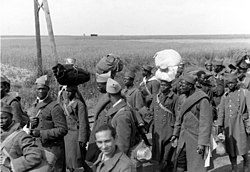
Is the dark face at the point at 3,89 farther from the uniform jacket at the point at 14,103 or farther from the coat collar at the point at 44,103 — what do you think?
the coat collar at the point at 44,103

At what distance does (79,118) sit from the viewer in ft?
16.4

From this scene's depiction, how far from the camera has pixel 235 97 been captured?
230 inches

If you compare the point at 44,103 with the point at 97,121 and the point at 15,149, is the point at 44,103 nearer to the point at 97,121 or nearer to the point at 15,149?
the point at 97,121

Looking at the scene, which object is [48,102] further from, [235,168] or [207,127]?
[235,168]

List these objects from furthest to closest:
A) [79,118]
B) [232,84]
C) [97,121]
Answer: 1. [232,84]
2. [79,118]
3. [97,121]

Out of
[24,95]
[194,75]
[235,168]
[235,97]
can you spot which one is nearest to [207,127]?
[194,75]

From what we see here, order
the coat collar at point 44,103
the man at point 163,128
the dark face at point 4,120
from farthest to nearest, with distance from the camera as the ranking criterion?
the man at point 163,128 < the coat collar at point 44,103 < the dark face at point 4,120

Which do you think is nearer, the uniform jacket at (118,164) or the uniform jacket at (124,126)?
the uniform jacket at (118,164)

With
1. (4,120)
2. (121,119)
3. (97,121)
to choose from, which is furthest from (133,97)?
(4,120)

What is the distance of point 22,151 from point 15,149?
0.21ft

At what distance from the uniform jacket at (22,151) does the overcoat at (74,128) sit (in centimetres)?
171

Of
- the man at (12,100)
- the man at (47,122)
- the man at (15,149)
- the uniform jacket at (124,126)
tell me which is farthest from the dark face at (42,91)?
the man at (15,149)

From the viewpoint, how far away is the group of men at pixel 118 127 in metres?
3.26

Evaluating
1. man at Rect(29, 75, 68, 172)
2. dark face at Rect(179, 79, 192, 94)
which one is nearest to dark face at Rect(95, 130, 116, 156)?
man at Rect(29, 75, 68, 172)
